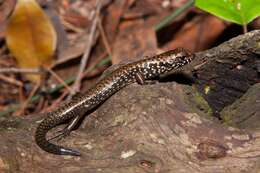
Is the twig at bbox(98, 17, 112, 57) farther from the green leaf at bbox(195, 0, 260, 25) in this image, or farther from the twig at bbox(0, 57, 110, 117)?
the green leaf at bbox(195, 0, 260, 25)

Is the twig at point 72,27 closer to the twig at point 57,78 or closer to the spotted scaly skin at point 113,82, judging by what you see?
the twig at point 57,78

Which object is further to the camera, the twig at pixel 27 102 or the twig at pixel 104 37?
the twig at pixel 104 37

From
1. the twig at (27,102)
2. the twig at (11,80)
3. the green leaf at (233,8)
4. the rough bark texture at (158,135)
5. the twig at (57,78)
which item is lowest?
the twig at (27,102)

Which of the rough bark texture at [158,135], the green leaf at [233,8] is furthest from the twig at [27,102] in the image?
the green leaf at [233,8]

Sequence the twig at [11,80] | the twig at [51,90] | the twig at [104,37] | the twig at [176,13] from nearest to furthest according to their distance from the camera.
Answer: the twig at [176,13] < the twig at [51,90] < the twig at [104,37] < the twig at [11,80]

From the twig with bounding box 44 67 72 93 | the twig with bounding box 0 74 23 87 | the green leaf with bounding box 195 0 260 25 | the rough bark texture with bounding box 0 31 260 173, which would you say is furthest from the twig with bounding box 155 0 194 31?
the rough bark texture with bounding box 0 31 260 173

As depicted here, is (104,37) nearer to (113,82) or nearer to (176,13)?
(176,13)
